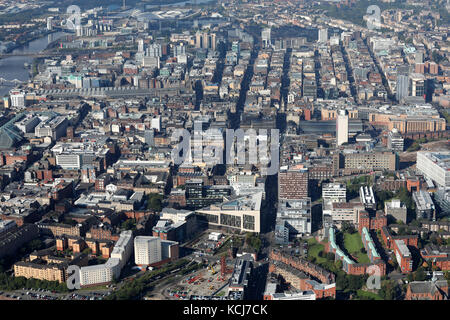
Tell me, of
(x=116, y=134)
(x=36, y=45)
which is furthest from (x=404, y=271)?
(x=36, y=45)

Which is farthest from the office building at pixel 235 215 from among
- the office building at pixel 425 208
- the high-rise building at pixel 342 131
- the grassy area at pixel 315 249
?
the high-rise building at pixel 342 131

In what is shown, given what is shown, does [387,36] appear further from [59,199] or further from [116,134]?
[59,199]

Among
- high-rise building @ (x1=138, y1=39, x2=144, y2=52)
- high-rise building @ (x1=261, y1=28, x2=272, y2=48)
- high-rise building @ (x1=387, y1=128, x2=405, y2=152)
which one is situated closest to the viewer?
high-rise building @ (x1=387, y1=128, x2=405, y2=152)

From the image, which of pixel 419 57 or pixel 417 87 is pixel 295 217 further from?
pixel 419 57

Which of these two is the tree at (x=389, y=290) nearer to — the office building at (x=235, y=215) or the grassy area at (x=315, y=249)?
the grassy area at (x=315, y=249)

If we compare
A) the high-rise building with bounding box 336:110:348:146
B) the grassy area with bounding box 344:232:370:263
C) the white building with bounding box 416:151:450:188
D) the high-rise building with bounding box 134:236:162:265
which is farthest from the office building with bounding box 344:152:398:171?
the high-rise building with bounding box 134:236:162:265

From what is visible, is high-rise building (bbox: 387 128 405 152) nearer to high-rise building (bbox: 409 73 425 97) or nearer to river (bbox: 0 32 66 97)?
high-rise building (bbox: 409 73 425 97)
